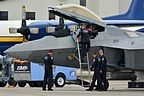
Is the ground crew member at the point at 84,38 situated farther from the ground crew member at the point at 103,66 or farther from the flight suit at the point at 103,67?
the flight suit at the point at 103,67

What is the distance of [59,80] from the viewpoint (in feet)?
100

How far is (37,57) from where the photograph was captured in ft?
73.0

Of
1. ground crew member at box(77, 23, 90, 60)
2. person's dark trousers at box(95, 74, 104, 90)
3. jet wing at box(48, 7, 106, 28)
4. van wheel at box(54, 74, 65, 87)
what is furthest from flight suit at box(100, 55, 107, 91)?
van wheel at box(54, 74, 65, 87)

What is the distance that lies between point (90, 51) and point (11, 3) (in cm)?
3949

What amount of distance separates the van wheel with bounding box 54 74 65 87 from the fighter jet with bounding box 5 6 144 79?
7592mm

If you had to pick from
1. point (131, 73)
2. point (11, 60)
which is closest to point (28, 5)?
point (11, 60)

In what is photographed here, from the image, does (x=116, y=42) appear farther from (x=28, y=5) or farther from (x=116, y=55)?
(x=28, y=5)

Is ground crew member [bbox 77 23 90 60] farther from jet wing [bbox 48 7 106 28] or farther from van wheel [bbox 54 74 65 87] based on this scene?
van wheel [bbox 54 74 65 87]

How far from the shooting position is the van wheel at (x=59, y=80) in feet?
99.4

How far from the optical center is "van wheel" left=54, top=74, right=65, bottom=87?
3029 centimetres

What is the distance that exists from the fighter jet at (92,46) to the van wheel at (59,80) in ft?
24.9

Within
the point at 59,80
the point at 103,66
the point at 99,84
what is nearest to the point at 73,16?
the point at 103,66

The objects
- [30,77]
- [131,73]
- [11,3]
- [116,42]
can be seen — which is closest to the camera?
[116,42]

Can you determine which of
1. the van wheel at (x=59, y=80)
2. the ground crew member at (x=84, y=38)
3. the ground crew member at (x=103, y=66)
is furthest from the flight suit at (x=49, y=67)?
the van wheel at (x=59, y=80)
